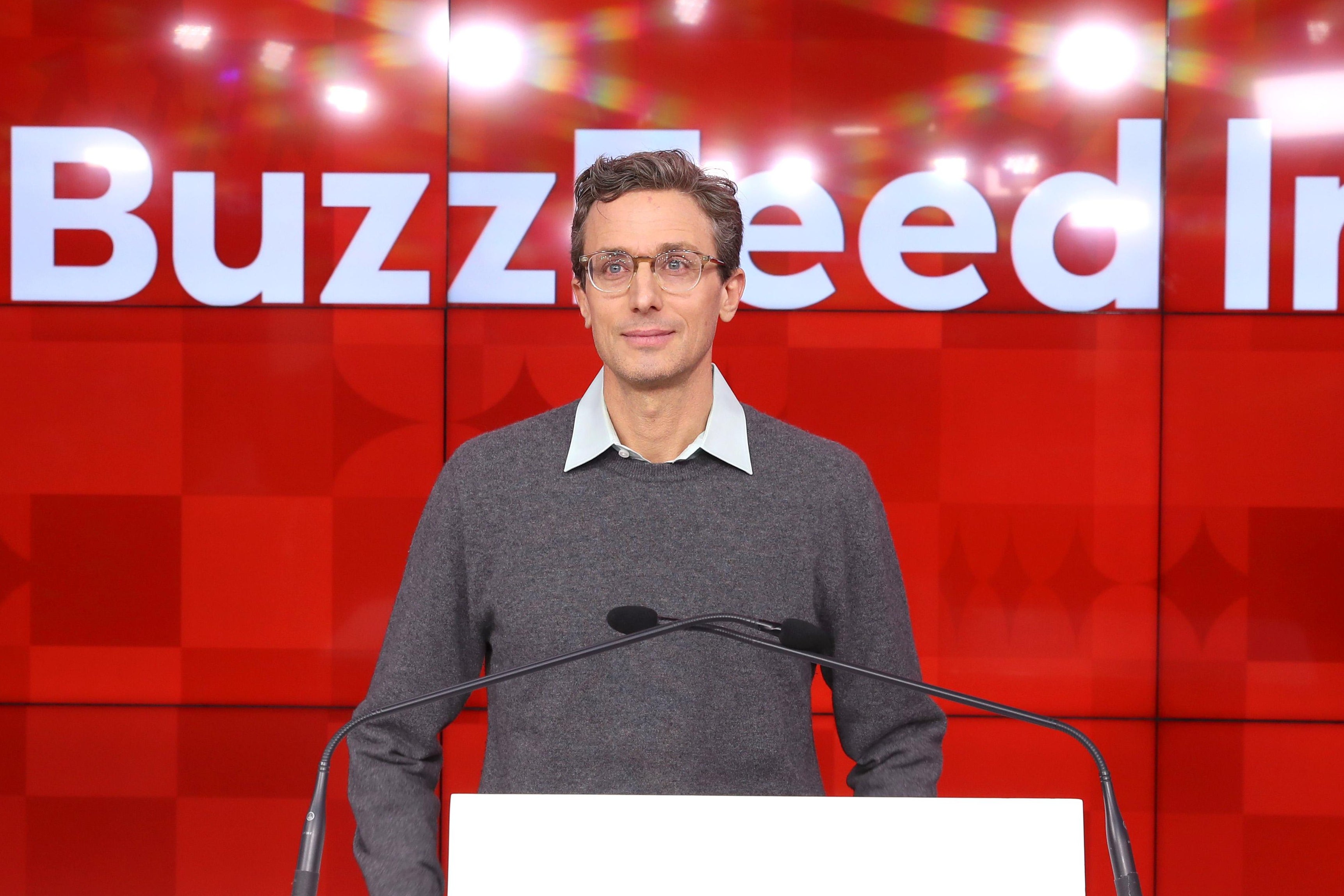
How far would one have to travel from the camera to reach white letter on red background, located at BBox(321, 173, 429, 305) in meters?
2.36

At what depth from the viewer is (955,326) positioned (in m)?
2.35

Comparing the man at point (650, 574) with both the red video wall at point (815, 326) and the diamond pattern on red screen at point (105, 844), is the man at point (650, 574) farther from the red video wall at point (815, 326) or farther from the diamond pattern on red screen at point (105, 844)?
the diamond pattern on red screen at point (105, 844)

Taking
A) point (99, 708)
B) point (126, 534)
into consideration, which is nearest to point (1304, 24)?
point (126, 534)

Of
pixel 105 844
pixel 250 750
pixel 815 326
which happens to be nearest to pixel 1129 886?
pixel 815 326

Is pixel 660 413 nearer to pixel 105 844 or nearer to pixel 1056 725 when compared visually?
pixel 1056 725

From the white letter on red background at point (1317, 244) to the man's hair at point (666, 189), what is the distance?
1.61m

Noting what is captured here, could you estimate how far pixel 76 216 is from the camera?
7.86 feet

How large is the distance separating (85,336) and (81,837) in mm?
1178

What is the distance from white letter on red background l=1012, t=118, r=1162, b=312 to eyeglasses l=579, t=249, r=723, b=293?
1.25 m

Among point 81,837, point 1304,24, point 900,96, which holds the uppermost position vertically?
point 1304,24

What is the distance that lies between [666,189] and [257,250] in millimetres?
1395

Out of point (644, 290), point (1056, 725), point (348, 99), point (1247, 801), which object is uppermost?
point (348, 99)

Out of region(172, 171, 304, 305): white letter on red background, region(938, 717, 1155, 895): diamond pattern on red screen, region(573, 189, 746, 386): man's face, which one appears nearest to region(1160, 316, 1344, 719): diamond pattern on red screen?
region(938, 717, 1155, 895): diamond pattern on red screen

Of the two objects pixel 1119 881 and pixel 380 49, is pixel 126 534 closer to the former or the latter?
pixel 380 49
